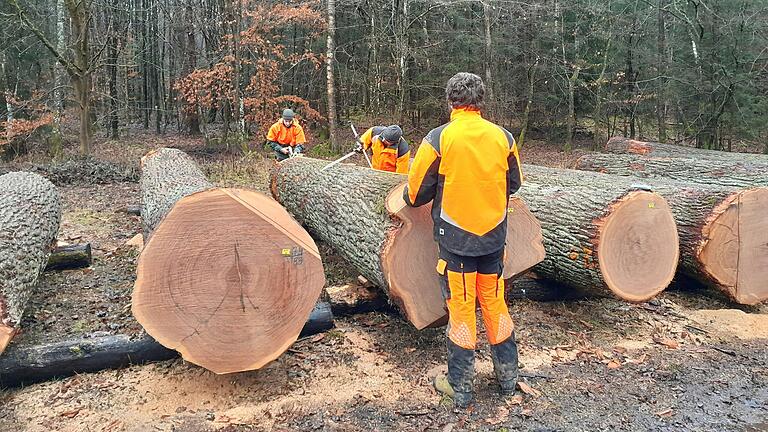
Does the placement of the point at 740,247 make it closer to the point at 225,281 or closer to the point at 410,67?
the point at 225,281

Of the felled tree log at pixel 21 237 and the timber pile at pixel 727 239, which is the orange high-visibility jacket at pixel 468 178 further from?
the felled tree log at pixel 21 237

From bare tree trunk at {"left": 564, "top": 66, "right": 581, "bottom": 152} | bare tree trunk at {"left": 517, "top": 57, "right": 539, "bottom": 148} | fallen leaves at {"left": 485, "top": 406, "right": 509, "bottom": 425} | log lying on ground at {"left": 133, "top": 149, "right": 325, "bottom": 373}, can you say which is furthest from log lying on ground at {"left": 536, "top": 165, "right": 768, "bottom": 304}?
bare tree trunk at {"left": 517, "top": 57, "right": 539, "bottom": 148}

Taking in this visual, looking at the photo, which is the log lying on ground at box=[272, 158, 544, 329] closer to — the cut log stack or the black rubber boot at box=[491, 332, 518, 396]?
the black rubber boot at box=[491, 332, 518, 396]

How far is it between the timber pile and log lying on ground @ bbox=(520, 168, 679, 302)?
565 mm

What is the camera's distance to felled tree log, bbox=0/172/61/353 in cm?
338

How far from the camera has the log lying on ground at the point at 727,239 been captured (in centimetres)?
493

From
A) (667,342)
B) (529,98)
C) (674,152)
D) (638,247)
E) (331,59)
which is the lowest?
(667,342)

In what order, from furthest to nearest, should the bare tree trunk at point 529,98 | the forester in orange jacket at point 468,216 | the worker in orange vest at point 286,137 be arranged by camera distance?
the bare tree trunk at point 529,98 < the worker in orange vest at point 286,137 < the forester in orange jacket at point 468,216

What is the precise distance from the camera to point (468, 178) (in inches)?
133

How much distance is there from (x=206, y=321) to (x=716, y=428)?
10.3 ft

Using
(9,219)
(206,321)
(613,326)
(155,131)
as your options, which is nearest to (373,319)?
(206,321)

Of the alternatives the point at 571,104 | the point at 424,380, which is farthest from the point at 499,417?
the point at 571,104

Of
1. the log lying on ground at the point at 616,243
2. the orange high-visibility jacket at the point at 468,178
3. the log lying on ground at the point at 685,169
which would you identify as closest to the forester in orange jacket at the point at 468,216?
the orange high-visibility jacket at the point at 468,178

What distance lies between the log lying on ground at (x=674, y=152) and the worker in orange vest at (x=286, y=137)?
6.13 m
